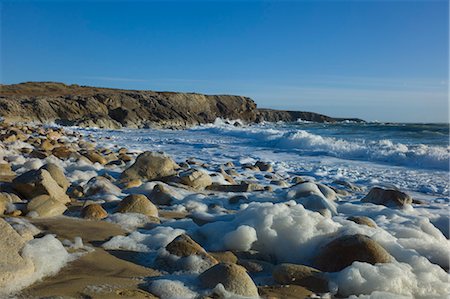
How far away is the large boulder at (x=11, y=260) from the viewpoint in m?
1.89

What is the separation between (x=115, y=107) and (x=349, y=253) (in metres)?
40.2

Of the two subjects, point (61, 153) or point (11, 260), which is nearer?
point (11, 260)

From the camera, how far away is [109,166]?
22.5 feet

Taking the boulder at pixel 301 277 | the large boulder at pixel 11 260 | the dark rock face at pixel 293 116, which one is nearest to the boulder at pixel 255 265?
the boulder at pixel 301 277

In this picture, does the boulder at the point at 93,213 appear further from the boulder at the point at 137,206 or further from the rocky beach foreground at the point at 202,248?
the boulder at the point at 137,206

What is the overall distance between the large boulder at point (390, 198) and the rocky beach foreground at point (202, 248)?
0.53 meters

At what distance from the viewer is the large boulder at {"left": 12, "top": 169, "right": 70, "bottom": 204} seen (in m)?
3.83

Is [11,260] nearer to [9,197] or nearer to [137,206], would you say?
[137,206]

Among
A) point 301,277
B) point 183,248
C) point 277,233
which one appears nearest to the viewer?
point 301,277

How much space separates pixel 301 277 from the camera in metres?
2.37

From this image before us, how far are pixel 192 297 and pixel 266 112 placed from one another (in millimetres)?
68126

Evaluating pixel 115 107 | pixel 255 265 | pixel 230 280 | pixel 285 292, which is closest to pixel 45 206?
pixel 255 265

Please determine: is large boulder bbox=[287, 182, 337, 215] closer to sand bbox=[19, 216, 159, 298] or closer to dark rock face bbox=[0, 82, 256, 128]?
sand bbox=[19, 216, 159, 298]

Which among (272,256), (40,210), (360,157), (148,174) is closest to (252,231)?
(272,256)
